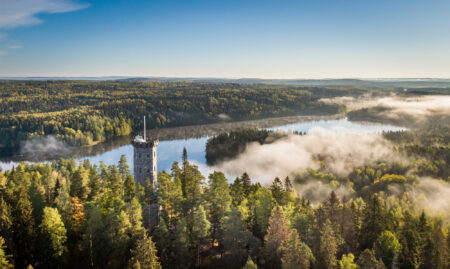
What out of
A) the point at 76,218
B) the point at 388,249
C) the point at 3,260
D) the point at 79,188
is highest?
the point at 79,188

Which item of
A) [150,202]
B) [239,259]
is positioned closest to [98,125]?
[150,202]

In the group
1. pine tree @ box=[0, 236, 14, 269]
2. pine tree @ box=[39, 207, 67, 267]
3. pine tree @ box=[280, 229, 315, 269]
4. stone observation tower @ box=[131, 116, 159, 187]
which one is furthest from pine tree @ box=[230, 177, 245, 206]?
pine tree @ box=[0, 236, 14, 269]

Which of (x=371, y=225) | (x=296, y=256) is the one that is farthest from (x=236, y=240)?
(x=371, y=225)

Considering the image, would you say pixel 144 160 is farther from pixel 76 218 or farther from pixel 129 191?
pixel 76 218

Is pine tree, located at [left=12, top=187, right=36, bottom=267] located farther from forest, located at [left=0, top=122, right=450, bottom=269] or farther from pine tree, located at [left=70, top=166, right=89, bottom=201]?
pine tree, located at [left=70, top=166, right=89, bottom=201]

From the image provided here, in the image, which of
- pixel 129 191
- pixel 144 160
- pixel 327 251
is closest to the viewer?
pixel 327 251

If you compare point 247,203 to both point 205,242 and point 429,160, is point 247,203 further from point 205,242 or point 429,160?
point 429,160
